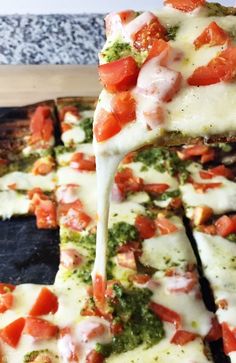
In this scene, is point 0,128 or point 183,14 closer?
point 183,14

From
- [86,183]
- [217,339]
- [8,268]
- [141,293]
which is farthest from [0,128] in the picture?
[217,339]

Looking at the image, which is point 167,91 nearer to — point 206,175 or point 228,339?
point 228,339

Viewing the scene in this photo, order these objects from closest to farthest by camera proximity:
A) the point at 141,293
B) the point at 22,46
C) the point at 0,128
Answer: the point at 141,293
the point at 0,128
the point at 22,46

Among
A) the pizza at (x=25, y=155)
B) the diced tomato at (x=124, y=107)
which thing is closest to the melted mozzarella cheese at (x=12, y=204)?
the pizza at (x=25, y=155)

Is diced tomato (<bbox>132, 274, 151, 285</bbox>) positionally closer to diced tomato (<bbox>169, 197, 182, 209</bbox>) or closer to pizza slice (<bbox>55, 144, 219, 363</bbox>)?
pizza slice (<bbox>55, 144, 219, 363</bbox>)

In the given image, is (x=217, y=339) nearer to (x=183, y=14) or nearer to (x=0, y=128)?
(x=183, y=14)

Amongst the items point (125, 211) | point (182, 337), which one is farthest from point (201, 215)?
point (182, 337)

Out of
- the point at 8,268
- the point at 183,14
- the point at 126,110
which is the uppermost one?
the point at 183,14
